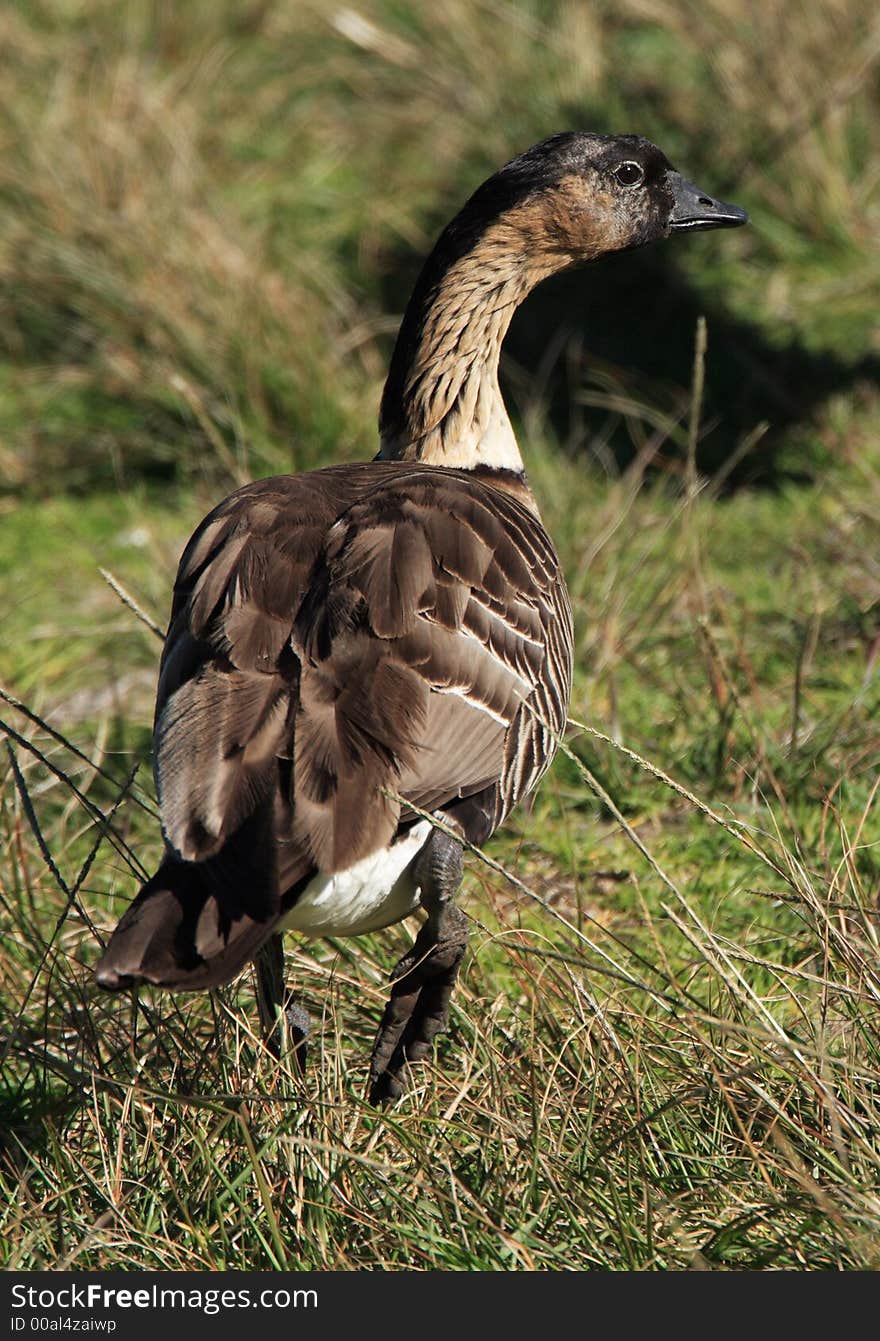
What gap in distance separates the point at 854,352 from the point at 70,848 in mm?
4371

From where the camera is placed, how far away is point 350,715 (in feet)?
10.2

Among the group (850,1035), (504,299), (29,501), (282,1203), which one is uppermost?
(504,299)

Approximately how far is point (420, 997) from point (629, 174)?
7.52 ft

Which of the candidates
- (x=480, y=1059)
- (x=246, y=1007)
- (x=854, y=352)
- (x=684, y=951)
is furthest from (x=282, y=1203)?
(x=854, y=352)

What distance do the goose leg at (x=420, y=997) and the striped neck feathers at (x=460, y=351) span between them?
1.34m

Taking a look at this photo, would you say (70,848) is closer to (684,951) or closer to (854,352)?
(684,951)

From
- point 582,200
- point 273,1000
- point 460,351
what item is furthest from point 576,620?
point 273,1000

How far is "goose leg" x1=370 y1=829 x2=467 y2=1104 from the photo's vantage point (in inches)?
132

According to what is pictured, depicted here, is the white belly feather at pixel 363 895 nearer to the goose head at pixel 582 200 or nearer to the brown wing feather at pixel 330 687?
the brown wing feather at pixel 330 687

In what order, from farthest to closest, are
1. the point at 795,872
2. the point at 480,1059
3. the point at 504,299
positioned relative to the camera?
the point at 504,299 → the point at 480,1059 → the point at 795,872

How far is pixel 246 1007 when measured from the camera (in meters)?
3.93

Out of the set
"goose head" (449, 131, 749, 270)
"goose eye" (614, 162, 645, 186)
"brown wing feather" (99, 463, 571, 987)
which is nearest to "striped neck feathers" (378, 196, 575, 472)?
"goose head" (449, 131, 749, 270)

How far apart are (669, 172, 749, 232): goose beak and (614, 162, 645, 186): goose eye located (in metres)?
0.13

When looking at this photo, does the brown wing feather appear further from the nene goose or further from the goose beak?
the goose beak
